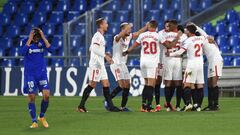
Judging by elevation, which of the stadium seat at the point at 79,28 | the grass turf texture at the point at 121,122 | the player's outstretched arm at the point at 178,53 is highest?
the stadium seat at the point at 79,28

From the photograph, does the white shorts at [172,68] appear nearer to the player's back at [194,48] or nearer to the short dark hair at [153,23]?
the player's back at [194,48]

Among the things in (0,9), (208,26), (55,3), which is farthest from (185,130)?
(0,9)

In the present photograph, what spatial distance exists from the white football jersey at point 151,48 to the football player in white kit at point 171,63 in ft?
0.76

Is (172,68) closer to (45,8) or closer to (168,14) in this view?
(168,14)

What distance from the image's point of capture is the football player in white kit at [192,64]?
2084 centimetres

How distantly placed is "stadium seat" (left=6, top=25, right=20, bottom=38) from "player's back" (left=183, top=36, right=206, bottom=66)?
15799mm

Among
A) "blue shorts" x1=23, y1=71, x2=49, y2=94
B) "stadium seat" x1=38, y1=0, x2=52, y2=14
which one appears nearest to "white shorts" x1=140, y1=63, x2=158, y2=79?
"blue shorts" x1=23, y1=71, x2=49, y2=94

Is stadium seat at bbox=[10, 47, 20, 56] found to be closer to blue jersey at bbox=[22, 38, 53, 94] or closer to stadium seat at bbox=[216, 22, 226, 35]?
stadium seat at bbox=[216, 22, 226, 35]

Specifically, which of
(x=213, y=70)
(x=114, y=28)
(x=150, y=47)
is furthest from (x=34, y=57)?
(x=114, y=28)

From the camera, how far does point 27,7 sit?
36.5 meters

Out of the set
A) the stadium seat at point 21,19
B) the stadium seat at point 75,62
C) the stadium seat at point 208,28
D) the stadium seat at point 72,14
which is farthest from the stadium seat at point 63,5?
the stadium seat at point 208,28

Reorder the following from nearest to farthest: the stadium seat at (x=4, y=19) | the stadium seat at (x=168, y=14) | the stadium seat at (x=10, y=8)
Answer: the stadium seat at (x=168, y=14), the stadium seat at (x=4, y=19), the stadium seat at (x=10, y=8)

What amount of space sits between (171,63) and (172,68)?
0.44 ft

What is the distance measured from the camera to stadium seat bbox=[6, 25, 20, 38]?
35.6 metres
